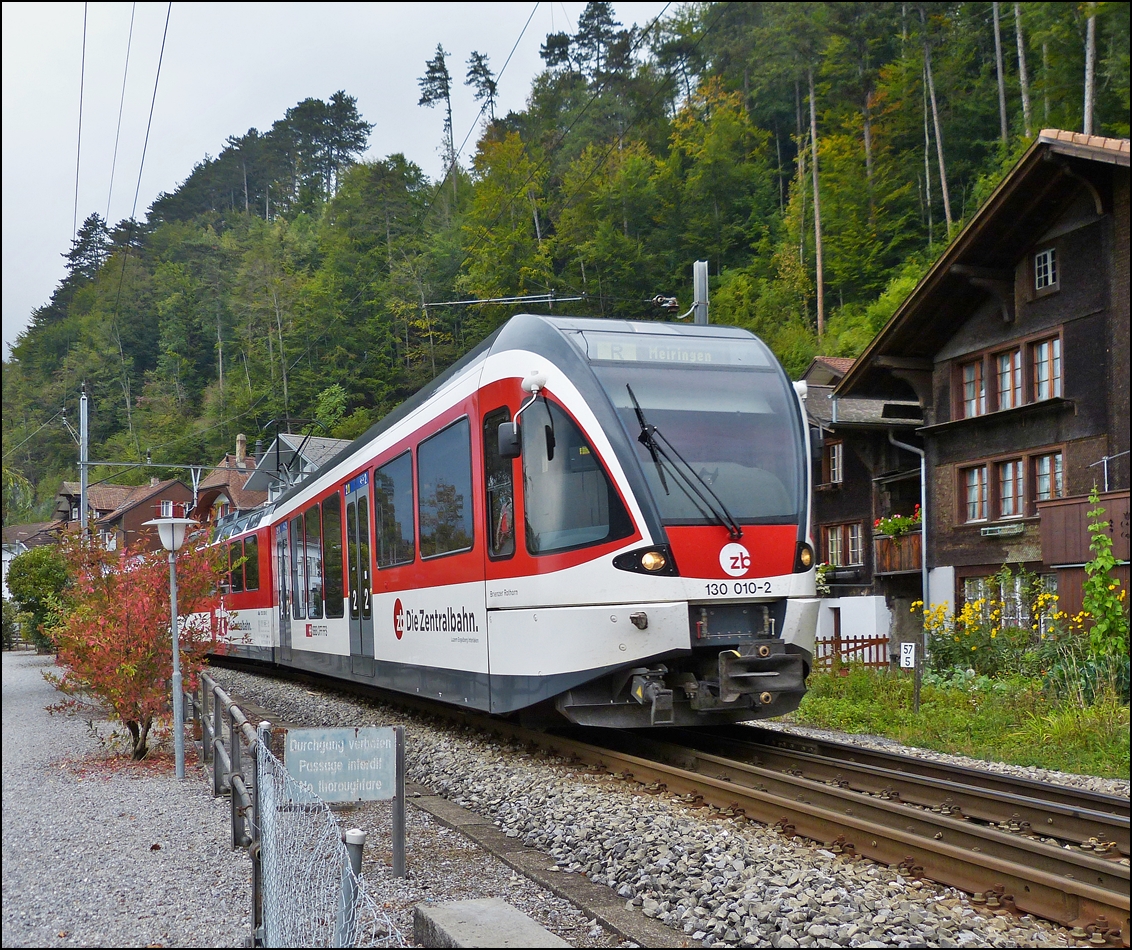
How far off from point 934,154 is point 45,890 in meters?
7.50

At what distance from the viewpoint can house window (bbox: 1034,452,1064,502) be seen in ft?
66.5

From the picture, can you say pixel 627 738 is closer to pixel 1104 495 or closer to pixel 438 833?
pixel 438 833

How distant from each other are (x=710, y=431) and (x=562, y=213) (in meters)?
12.3

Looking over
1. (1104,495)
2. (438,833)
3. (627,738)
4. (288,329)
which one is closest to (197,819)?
(438,833)

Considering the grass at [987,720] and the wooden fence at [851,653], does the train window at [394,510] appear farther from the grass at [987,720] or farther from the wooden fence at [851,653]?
the wooden fence at [851,653]

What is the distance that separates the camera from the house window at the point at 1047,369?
20109 mm

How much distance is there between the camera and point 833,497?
100 feet

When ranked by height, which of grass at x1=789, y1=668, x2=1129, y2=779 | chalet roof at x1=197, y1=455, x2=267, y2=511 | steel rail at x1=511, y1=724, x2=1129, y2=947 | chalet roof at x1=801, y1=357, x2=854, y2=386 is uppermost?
chalet roof at x1=801, y1=357, x2=854, y2=386

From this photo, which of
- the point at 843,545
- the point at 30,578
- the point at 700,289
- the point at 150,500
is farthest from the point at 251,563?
the point at 843,545

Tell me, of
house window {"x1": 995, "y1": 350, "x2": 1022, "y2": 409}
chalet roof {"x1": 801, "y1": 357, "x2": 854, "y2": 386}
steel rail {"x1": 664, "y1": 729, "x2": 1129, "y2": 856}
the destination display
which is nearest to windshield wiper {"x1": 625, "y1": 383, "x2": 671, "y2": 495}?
the destination display

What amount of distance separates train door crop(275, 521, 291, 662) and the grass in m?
8.41

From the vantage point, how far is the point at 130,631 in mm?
11055

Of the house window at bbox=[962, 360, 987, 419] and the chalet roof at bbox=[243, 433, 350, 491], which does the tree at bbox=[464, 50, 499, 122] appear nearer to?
the chalet roof at bbox=[243, 433, 350, 491]

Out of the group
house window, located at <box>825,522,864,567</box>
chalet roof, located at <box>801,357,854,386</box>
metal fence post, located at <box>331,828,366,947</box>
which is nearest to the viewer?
metal fence post, located at <box>331,828,366,947</box>
